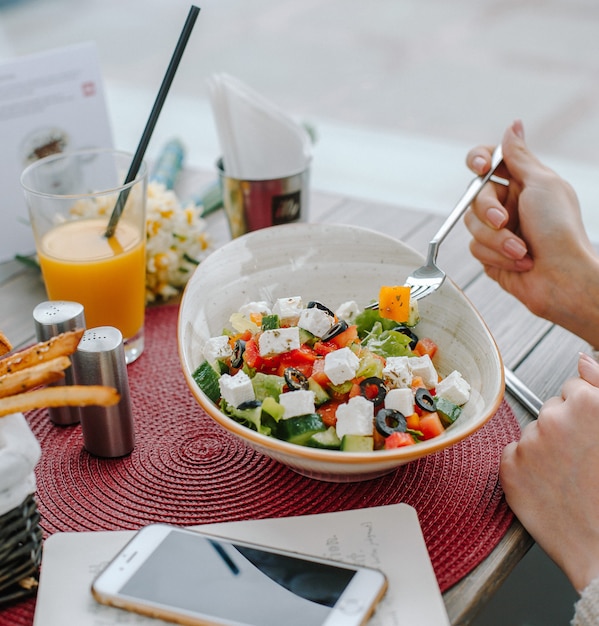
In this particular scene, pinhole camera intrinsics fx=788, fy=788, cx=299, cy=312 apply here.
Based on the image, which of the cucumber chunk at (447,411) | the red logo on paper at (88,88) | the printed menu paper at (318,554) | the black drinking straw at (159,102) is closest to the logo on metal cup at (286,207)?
the black drinking straw at (159,102)

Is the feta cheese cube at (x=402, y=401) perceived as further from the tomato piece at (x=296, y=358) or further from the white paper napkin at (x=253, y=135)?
the white paper napkin at (x=253, y=135)

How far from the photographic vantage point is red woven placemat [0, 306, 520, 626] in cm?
102

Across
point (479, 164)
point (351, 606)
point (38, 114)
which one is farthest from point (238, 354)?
point (38, 114)

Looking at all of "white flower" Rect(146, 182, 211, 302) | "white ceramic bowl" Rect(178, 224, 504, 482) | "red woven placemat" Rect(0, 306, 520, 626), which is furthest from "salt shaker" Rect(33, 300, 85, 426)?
"white flower" Rect(146, 182, 211, 302)

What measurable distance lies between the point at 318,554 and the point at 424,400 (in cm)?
Result: 27

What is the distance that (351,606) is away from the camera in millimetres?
839

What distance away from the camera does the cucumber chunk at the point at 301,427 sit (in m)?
1.03

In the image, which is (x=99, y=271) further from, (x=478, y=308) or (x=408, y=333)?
(x=478, y=308)

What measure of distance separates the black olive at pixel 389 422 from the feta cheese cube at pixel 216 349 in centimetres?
26

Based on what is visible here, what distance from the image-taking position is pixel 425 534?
1.00 metres

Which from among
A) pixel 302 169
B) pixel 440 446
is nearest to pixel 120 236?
pixel 302 169

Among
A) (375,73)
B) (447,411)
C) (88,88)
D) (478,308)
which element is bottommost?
(375,73)

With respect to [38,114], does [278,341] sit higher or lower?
lower

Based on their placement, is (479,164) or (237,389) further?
(479,164)
